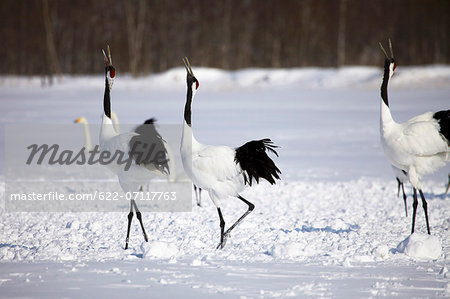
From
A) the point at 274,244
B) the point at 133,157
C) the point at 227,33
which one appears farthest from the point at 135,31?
the point at 274,244

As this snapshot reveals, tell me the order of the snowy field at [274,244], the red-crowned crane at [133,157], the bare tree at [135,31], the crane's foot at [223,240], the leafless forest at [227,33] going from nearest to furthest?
the snowy field at [274,244]
the crane's foot at [223,240]
the red-crowned crane at [133,157]
the bare tree at [135,31]
the leafless forest at [227,33]

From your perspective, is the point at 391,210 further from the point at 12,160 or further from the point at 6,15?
the point at 6,15

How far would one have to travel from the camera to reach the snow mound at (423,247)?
197 inches

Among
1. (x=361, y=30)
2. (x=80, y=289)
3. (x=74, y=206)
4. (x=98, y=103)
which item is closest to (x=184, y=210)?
(x=74, y=206)

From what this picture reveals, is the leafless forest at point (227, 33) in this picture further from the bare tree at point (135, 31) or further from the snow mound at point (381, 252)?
the snow mound at point (381, 252)

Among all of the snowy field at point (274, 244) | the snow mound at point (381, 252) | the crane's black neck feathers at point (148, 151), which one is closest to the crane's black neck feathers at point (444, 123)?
the snowy field at point (274, 244)

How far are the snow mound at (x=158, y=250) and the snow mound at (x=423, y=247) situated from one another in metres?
2.15

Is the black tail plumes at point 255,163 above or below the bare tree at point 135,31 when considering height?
below

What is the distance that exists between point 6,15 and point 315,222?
4775 centimetres

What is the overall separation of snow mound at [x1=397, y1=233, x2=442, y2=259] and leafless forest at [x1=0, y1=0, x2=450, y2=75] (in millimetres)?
39915

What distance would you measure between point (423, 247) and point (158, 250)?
94.3 inches

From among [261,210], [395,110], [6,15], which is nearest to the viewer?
[261,210]

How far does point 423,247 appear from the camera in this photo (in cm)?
502

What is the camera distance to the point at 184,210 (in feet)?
24.2
